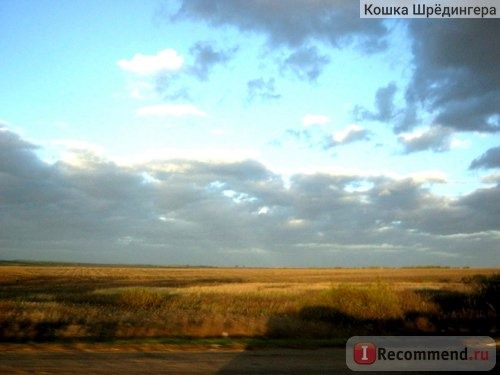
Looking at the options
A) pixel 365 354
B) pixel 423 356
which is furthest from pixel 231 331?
pixel 423 356

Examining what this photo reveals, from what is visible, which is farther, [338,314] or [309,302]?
[309,302]

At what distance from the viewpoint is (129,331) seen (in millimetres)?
17859

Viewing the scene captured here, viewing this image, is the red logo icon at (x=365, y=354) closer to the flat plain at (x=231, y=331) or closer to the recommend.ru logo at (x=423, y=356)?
the recommend.ru logo at (x=423, y=356)

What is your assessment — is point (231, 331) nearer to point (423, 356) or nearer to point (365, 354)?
point (365, 354)

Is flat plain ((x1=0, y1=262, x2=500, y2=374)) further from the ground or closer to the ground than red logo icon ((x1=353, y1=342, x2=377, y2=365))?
closer to the ground

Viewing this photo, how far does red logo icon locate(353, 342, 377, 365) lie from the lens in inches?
467

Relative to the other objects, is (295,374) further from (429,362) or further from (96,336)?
(96,336)

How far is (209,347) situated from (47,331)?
7.73 metres

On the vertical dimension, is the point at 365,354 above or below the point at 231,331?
above

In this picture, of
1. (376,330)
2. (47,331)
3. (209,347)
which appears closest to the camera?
(209,347)

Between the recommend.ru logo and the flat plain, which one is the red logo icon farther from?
the flat plain

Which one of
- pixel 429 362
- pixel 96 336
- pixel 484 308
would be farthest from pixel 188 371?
pixel 484 308

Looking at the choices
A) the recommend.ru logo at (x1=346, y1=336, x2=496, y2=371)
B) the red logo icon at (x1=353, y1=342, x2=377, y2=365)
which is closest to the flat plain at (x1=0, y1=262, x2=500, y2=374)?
the red logo icon at (x1=353, y1=342, x2=377, y2=365)

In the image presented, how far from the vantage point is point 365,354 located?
1259 centimetres
